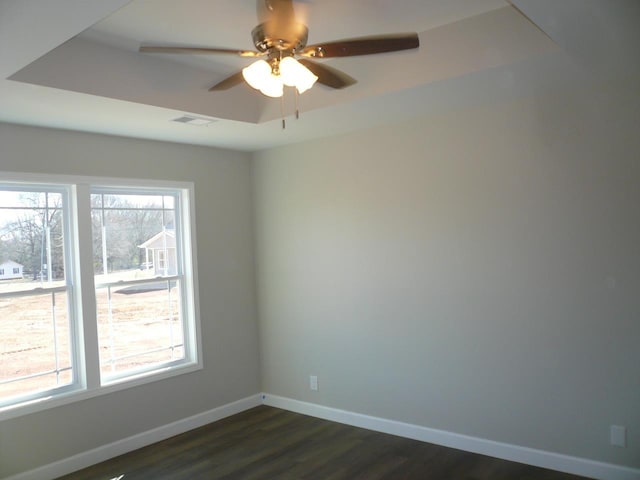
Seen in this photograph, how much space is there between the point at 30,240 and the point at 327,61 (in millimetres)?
2392

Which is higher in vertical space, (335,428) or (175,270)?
(175,270)

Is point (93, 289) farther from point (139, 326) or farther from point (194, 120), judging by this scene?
point (194, 120)

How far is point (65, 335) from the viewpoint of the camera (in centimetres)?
390

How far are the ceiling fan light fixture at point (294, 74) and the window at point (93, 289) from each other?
7.84 feet

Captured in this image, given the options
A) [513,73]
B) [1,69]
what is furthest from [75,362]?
[513,73]

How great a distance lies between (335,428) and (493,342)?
1.56m

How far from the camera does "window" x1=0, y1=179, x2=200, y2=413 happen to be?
3.65 m

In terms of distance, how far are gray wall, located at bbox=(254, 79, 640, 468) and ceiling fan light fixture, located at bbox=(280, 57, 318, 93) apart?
1.90 meters

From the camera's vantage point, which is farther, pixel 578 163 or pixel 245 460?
pixel 245 460

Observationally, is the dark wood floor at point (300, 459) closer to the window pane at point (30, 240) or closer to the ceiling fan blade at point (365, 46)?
the window pane at point (30, 240)

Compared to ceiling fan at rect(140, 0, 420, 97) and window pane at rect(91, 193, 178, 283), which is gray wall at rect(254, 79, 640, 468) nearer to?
window pane at rect(91, 193, 178, 283)

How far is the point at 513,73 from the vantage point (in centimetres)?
297

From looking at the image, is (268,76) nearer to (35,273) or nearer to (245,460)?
(35,273)

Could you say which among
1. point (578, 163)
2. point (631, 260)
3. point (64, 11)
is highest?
point (64, 11)
